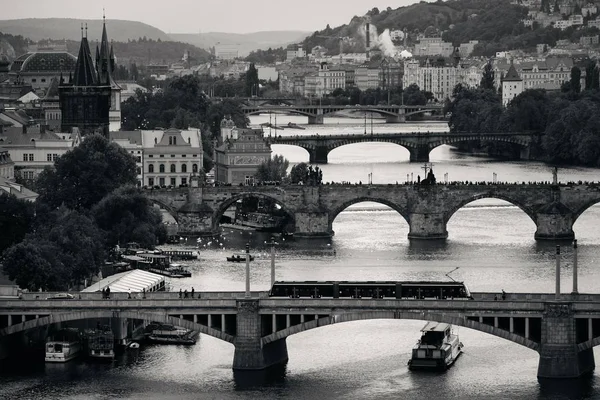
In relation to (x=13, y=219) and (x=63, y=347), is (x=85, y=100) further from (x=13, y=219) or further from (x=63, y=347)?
(x=63, y=347)

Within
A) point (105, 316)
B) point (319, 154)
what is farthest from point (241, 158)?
point (105, 316)

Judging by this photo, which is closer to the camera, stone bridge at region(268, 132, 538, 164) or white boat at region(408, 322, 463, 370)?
white boat at region(408, 322, 463, 370)

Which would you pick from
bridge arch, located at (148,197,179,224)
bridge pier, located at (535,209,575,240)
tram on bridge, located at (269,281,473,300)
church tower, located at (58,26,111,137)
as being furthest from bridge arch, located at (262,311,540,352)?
church tower, located at (58,26,111,137)

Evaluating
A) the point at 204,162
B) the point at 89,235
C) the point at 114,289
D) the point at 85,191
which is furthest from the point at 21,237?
the point at 204,162

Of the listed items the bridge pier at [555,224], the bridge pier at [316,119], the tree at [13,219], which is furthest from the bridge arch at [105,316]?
the bridge pier at [316,119]

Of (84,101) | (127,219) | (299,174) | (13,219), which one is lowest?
(127,219)

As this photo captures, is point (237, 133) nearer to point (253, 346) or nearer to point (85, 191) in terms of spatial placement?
point (85, 191)

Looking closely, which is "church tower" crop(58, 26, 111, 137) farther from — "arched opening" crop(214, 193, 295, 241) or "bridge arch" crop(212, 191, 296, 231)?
"bridge arch" crop(212, 191, 296, 231)
